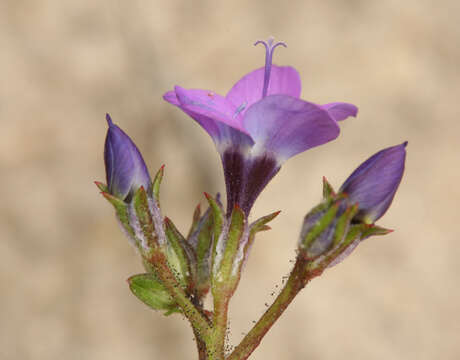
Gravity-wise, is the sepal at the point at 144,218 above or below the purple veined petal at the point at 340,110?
below

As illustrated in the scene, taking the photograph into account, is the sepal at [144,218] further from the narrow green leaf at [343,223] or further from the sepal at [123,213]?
the narrow green leaf at [343,223]

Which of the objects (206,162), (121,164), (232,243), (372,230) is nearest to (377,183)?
(372,230)

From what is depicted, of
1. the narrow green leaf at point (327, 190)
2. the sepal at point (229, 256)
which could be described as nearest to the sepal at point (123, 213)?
the sepal at point (229, 256)

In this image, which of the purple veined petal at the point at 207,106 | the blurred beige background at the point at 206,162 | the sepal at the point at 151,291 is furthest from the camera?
the blurred beige background at the point at 206,162

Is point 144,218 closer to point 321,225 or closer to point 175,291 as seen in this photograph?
point 175,291

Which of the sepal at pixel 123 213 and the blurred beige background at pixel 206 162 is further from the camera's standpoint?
the blurred beige background at pixel 206 162

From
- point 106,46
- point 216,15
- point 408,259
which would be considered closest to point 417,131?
point 408,259

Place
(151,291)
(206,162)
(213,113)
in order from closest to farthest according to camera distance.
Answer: (213,113) < (151,291) < (206,162)
